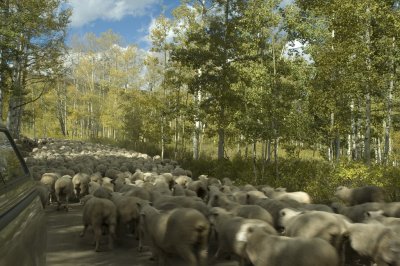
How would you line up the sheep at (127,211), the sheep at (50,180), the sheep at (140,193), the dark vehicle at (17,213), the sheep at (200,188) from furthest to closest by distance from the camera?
the sheep at (200,188) → the sheep at (50,180) → the sheep at (140,193) → the sheep at (127,211) → the dark vehicle at (17,213)

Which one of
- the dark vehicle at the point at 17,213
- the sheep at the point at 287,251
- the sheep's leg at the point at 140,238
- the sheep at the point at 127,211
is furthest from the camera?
the sheep at the point at 127,211

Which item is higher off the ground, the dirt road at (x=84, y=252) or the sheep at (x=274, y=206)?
the sheep at (x=274, y=206)

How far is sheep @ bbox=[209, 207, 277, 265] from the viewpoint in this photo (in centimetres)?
628

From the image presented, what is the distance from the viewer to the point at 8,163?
3863 millimetres

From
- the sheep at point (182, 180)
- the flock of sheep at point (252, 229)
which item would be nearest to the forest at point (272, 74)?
the sheep at point (182, 180)

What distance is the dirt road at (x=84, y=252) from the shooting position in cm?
728

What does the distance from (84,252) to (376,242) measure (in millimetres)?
5313

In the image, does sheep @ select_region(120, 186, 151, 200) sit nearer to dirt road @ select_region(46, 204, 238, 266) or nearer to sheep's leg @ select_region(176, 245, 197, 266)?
dirt road @ select_region(46, 204, 238, 266)

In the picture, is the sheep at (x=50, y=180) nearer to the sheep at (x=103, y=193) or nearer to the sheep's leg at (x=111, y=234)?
the sheep at (x=103, y=193)

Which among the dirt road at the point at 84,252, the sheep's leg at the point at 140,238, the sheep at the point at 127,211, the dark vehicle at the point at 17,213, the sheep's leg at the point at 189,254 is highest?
the dark vehicle at the point at 17,213

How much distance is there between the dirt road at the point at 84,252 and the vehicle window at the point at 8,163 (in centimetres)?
357

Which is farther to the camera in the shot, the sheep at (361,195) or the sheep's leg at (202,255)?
the sheep at (361,195)

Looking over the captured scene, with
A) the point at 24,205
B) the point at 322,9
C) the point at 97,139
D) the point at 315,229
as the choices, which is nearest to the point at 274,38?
the point at 322,9

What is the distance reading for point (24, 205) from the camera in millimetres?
3289
